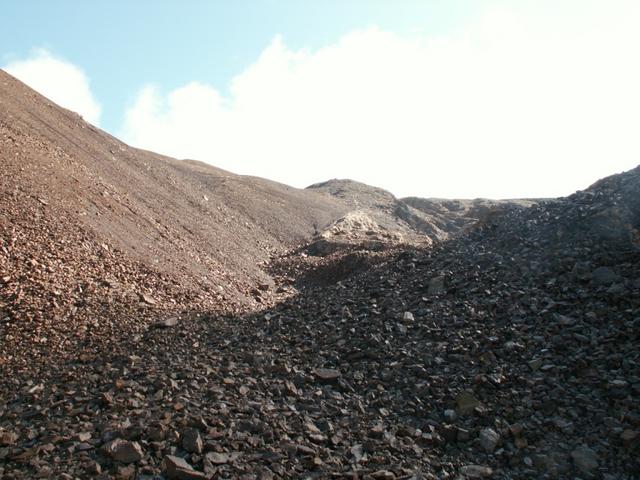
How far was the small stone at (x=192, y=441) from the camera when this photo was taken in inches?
164

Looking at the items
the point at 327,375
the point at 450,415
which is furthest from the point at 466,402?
the point at 327,375

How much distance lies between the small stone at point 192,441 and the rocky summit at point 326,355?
0.04 ft

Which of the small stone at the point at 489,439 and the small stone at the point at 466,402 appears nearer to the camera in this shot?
the small stone at the point at 489,439

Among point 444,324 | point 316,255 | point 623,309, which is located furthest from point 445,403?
point 316,255

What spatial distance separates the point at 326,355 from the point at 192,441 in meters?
2.29

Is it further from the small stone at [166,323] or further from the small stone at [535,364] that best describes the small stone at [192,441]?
the small stone at [535,364]

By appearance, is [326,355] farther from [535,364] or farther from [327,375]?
[535,364]

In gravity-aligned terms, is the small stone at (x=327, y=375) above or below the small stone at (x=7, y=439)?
above

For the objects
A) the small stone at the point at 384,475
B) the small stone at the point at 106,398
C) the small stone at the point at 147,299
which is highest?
the small stone at the point at 147,299

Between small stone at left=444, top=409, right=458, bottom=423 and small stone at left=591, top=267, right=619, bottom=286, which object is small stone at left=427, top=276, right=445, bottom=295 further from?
small stone at left=444, top=409, right=458, bottom=423

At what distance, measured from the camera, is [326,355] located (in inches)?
244

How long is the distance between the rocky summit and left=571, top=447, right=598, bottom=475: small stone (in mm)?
18

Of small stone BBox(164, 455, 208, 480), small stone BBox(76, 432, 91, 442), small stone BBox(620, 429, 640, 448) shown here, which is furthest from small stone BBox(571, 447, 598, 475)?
small stone BBox(76, 432, 91, 442)

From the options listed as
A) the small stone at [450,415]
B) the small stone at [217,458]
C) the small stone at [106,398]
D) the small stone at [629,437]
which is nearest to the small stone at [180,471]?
the small stone at [217,458]
